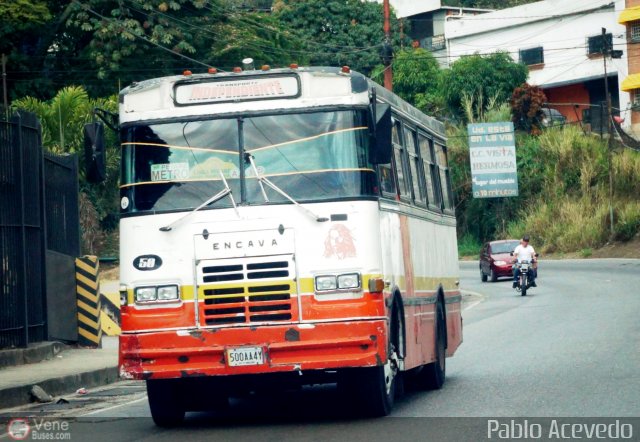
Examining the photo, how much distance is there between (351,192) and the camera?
36.5 feet

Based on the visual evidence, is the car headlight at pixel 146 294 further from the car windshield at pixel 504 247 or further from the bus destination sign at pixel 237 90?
the car windshield at pixel 504 247

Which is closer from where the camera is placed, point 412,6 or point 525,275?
point 525,275

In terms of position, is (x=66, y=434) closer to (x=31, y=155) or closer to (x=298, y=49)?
(x=31, y=155)

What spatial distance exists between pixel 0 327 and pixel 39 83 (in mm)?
29219

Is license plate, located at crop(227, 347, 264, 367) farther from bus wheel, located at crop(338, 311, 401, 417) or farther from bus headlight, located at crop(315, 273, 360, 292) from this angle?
bus wheel, located at crop(338, 311, 401, 417)

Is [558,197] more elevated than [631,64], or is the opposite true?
[631,64]

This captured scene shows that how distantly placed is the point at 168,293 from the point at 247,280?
762 millimetres

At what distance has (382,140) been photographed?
11.2m

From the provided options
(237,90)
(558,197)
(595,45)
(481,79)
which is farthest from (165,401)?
(595,45)

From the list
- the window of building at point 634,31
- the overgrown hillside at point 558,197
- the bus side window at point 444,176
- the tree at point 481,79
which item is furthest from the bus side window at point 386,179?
the window of building at point 634,31

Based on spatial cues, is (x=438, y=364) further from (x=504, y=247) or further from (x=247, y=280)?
(x=504, y=247)

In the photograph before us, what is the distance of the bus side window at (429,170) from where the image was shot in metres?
15.1

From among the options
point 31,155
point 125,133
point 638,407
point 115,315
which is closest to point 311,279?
point 125,133

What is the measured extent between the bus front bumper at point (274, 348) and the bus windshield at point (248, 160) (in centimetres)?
119
